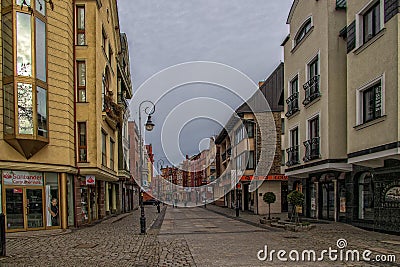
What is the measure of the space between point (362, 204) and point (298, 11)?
13.0 meters

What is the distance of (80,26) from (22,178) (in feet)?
31.3

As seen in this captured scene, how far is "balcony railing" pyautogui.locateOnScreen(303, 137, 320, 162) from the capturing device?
22.0 metres

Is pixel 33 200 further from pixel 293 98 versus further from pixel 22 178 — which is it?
pixel 293 98

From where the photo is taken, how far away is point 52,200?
19.7 metres

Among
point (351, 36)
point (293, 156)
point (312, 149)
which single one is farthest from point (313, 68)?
point (293, 156)

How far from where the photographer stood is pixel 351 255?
11.8 metres

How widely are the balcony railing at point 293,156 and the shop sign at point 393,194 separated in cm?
876

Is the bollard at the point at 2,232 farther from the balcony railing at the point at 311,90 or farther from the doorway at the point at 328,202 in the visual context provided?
the doorway at the point at 328,202

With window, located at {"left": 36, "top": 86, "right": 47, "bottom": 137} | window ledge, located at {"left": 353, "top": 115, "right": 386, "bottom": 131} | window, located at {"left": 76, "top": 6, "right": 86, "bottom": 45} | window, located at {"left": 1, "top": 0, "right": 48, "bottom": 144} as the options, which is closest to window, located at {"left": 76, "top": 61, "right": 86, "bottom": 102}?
window, located at {"left": 76, "top": 6, "right": 86, "bottom": 45}

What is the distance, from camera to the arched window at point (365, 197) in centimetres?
1814

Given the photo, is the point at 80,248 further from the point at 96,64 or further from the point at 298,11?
the point at 298,11

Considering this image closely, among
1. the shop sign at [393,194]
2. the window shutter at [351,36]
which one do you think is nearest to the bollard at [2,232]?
the shop sign at [393,194]

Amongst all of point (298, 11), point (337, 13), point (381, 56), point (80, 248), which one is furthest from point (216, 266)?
point (298, 11)

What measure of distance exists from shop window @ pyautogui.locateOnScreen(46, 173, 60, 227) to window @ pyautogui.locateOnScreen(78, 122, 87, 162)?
109 inches
